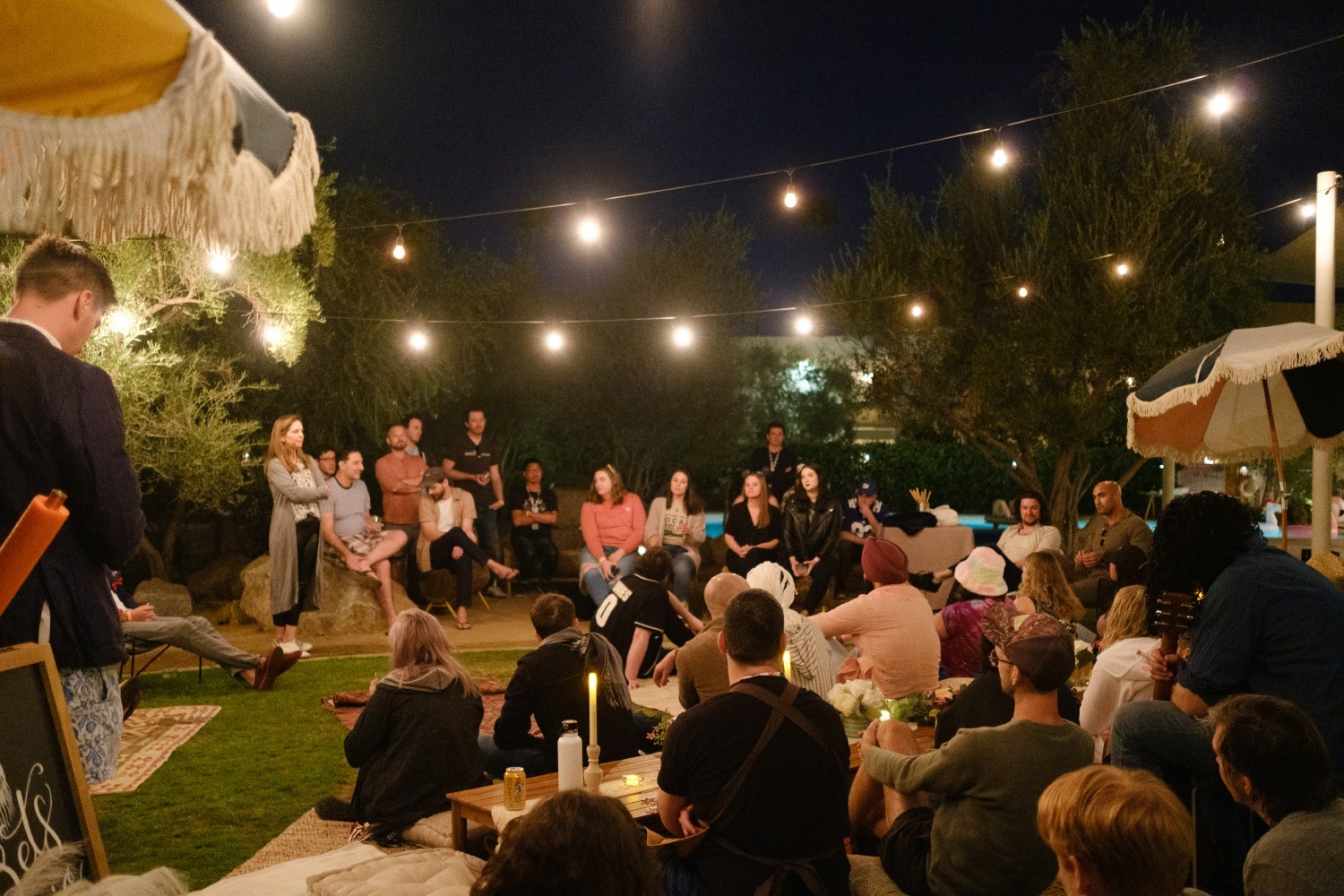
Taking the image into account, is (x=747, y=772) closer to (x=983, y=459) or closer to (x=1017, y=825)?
(x=1017, y=825)

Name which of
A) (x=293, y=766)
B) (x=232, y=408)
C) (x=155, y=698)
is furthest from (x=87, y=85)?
(x=232, y=408)

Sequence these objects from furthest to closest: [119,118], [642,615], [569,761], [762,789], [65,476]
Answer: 1. [642,615]
2. [569,761]
3. [762,789]
4. [65,476]
5. [119,118]

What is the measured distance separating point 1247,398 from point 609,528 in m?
5.68

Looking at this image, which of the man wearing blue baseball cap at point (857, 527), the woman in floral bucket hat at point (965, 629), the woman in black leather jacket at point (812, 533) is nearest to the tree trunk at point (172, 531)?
the woman in black leather jacket at point (812, 533)

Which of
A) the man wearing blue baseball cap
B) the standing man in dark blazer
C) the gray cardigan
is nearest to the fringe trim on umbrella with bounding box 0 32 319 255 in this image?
the standing man in dark blazer

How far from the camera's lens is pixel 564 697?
4309mm

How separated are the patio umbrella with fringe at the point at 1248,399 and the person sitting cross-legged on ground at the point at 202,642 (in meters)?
5.74

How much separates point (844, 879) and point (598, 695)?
1.61 metres

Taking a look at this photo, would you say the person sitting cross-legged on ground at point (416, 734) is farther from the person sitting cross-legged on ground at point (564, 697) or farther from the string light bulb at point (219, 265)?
the string light bulb at point (219, 265)

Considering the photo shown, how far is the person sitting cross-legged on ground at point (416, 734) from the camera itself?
404 cm

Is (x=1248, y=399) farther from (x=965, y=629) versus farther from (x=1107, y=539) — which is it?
(x=1107, y=539)

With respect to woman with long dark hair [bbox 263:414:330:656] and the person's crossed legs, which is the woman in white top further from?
woman with long dark hair [bbox 263:414:330:656]

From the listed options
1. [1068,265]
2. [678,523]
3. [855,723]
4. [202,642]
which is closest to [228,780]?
[202,642]

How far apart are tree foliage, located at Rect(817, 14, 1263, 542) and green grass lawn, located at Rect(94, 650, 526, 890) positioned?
873 cm
